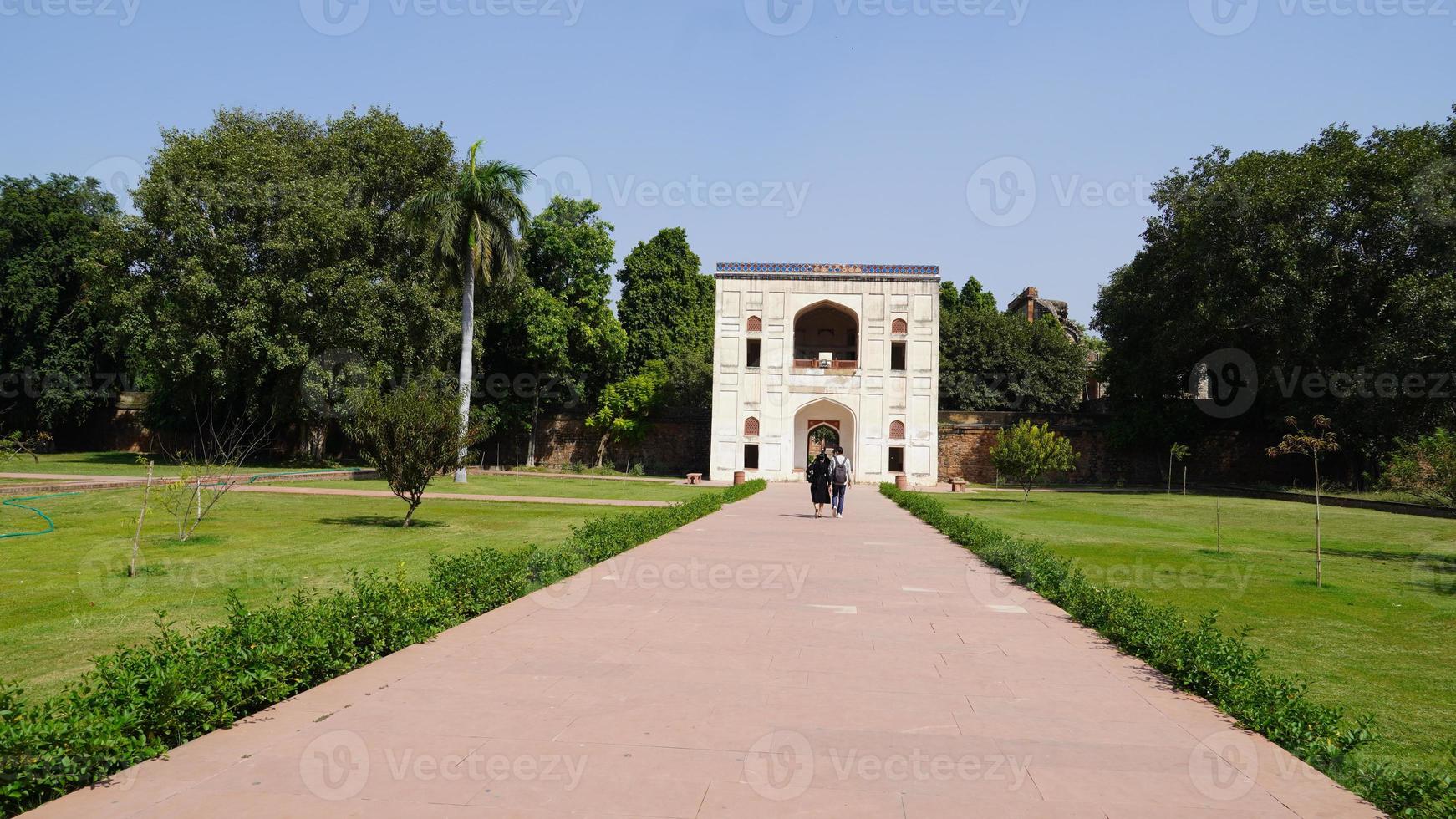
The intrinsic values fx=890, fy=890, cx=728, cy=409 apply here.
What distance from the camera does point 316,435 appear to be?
33.7m

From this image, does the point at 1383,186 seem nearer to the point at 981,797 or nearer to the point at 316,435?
the point at 981,797

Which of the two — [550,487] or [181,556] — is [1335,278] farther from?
[181,556]

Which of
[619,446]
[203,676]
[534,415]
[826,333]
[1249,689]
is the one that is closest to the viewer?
Answer: [203,676]

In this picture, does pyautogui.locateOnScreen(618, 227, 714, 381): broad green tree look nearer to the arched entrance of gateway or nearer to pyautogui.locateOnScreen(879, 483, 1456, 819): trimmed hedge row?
the arched entrance of gateway

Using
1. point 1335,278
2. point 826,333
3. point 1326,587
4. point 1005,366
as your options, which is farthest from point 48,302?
point 1335,278

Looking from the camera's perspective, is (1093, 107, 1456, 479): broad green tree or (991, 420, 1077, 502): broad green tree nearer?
(991, 420, 1077, 502): broad green tree

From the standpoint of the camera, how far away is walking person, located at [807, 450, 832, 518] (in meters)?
18.5

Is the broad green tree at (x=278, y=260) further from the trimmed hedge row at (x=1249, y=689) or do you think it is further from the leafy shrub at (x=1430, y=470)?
the leafy shrub at (x=1430, y=470)

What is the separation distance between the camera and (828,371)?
3597 centimetres

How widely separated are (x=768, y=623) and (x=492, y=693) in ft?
9.08

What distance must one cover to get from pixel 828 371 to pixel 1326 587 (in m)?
26.2

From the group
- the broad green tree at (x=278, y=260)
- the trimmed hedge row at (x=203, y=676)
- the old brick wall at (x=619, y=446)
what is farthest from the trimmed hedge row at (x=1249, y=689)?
the old brick wall at (x=619, y=446)

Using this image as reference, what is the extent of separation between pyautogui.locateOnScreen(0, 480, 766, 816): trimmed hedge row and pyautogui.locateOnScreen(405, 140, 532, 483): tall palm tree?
69.2ft

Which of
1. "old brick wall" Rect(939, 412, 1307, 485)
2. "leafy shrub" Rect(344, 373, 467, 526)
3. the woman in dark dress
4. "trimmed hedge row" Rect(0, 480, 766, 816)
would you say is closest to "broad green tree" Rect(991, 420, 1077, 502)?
the woman in dark dress
